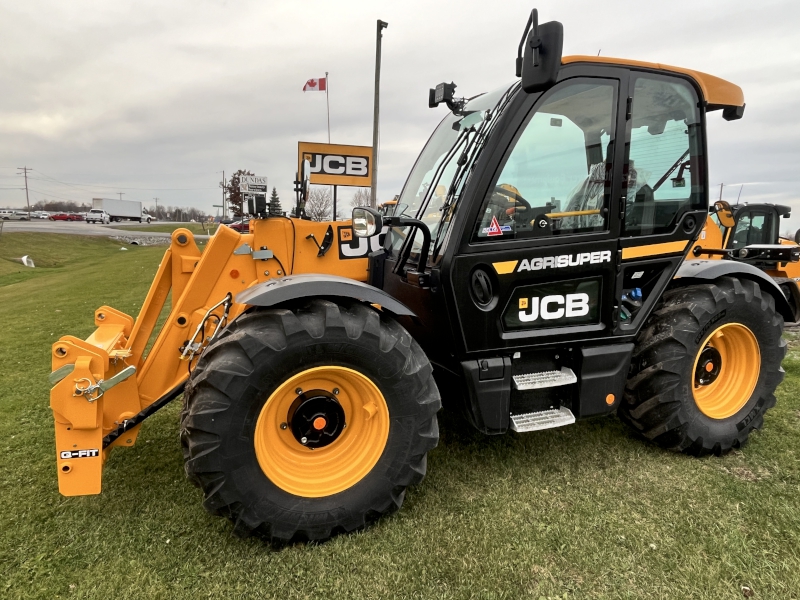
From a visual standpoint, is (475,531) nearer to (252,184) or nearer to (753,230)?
(252,184)

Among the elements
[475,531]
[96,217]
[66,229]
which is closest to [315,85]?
[475,531]

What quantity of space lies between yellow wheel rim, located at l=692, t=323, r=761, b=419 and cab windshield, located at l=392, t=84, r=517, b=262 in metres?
2.09

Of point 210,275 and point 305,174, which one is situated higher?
point 305,174

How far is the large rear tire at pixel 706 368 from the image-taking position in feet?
10.7

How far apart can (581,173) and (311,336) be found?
6.11 feet

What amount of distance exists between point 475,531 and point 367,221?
174 centimetres

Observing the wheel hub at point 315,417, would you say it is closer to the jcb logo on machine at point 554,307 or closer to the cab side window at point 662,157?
the jcb logo on machine at point 554,307

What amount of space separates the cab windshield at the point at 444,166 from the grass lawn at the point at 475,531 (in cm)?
149

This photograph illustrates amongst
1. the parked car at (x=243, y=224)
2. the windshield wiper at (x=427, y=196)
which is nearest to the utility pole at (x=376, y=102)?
the parked car at (x=243, y=224)

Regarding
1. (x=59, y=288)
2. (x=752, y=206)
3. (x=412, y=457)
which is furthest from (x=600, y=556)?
(x=59, y=288)

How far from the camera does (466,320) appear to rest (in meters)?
2.88

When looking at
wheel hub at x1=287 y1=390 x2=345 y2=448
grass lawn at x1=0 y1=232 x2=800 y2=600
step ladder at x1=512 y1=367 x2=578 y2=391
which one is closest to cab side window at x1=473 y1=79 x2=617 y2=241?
step ladder at x1=512 y1=367 x2=578 y2=391

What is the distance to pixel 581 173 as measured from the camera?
3.00 m

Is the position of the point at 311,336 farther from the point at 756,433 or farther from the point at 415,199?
the point at 756,433
